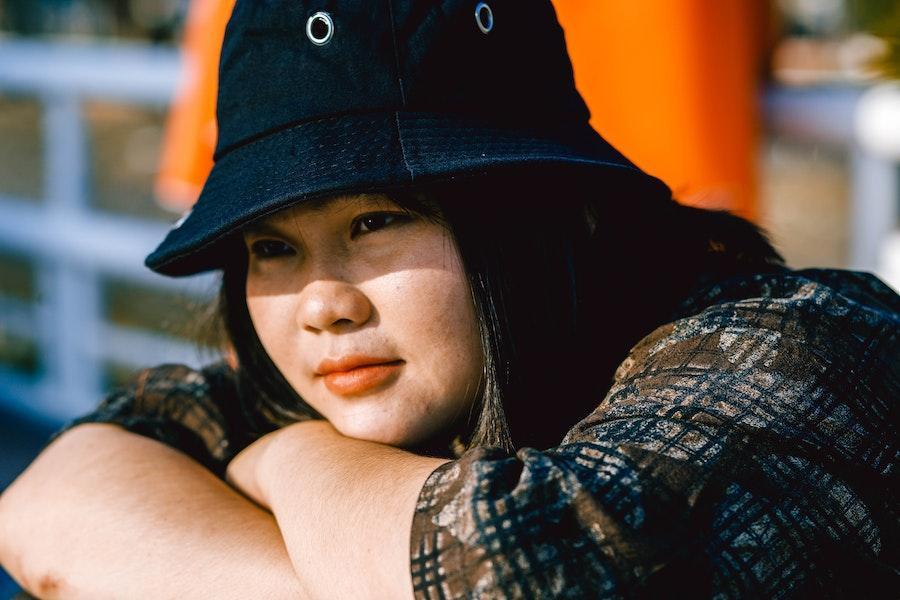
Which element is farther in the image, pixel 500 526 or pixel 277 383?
pixel 277 383

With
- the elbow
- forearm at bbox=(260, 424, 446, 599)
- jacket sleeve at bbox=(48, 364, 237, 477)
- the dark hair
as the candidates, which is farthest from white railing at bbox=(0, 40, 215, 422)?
forearm at bbox=(260, 424, 446, 599)

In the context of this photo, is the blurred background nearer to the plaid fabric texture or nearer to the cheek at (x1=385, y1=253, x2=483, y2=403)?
the cheek at (x1=385, y1=253, x2=483, y2=403)

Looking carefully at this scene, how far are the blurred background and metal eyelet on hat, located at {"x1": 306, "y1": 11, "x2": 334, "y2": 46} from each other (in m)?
0.23

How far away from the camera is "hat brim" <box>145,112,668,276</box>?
137cm

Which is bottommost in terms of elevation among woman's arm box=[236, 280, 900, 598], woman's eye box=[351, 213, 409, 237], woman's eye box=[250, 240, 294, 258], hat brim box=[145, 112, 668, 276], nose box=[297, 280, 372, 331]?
woman's arm box=[236, 280, 900, 598]

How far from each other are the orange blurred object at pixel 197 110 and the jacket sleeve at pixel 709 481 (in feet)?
5.78

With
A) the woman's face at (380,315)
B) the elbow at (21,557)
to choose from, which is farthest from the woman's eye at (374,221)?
the elbow at (21,557)

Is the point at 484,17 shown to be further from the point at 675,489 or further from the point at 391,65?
the point at 675,489

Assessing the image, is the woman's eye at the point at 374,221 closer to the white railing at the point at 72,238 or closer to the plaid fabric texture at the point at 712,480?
the plaid fabric texture at the point at 712,480

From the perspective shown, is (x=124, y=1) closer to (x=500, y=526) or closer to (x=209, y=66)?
(x=209, y=66)

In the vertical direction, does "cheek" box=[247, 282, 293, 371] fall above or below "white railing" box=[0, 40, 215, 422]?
above

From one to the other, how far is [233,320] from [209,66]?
118cm

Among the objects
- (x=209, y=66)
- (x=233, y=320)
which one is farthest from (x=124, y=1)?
(x=233, y=320)

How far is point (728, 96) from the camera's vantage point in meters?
2.69
